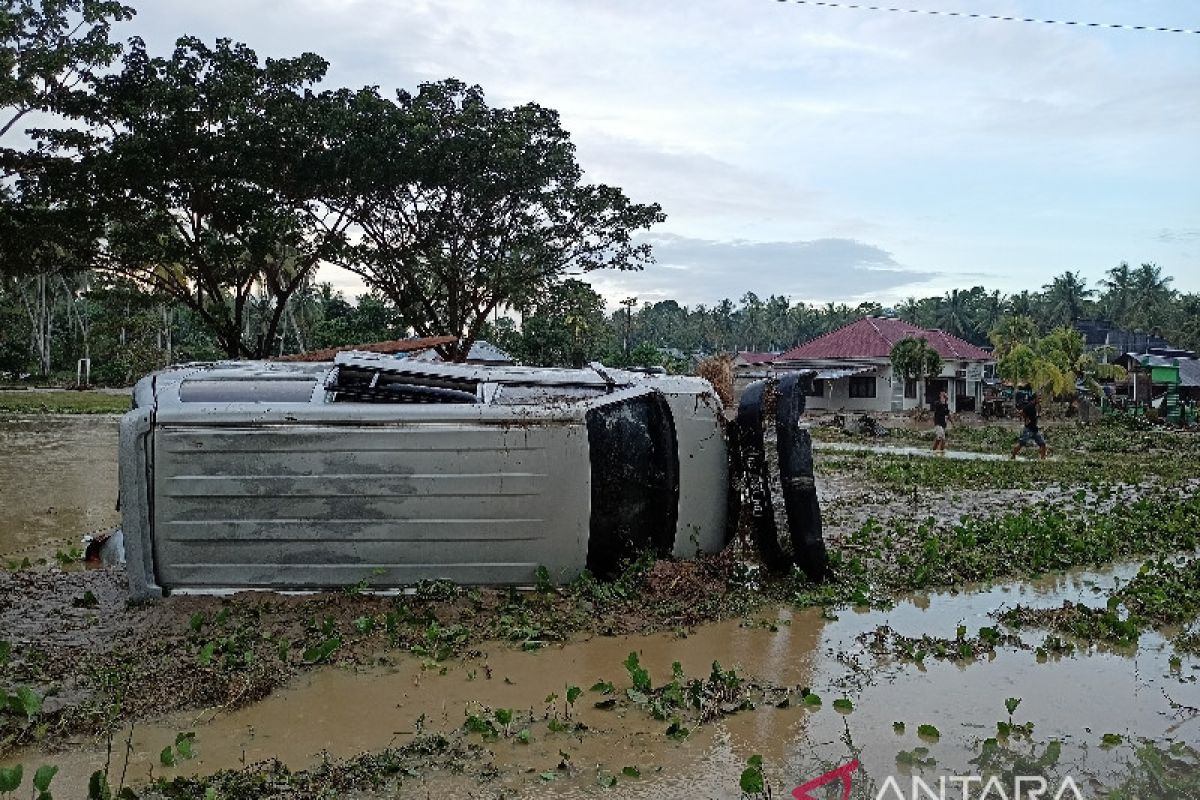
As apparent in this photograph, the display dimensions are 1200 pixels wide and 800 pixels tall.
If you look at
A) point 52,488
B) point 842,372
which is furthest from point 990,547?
point 842,372

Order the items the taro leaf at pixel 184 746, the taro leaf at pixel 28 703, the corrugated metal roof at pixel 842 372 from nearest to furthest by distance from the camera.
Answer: the taro leaf at pixel 184 746, the taro leaf at pixel 28 703, the corrugated metal roof at pixel 842 372

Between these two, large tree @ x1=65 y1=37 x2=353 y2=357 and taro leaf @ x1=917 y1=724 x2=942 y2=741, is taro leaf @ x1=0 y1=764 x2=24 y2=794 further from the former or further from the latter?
large tree @ x1=65 y1=37 x2=353 y2=357

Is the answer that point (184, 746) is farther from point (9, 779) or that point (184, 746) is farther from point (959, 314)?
point (959, 314)

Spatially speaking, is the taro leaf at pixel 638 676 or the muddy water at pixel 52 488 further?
the muddy water at pixel 52 488

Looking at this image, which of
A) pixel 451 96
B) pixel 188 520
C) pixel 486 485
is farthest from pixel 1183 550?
pixel 451 96

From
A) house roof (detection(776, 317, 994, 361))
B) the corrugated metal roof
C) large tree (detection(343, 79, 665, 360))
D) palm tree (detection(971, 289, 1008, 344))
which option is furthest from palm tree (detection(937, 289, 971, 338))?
large tree (detection(343, 79, 665, 360))

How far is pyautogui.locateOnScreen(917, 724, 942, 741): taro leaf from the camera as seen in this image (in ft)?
13.6

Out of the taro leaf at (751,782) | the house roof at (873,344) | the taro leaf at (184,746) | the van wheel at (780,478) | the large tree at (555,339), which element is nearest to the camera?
the taro leaf at (751,782)

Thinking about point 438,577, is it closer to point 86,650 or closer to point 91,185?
point 86,650

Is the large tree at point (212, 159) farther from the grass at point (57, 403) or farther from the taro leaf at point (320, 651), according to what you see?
the taro leaf at point (320, 651)

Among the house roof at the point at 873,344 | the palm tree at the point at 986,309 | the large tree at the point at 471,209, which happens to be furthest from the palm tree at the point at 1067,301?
the large tree at the point at 471,209

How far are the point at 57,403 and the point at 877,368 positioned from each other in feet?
107

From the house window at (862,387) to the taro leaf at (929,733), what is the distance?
127 ft

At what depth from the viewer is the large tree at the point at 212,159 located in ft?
66.2
